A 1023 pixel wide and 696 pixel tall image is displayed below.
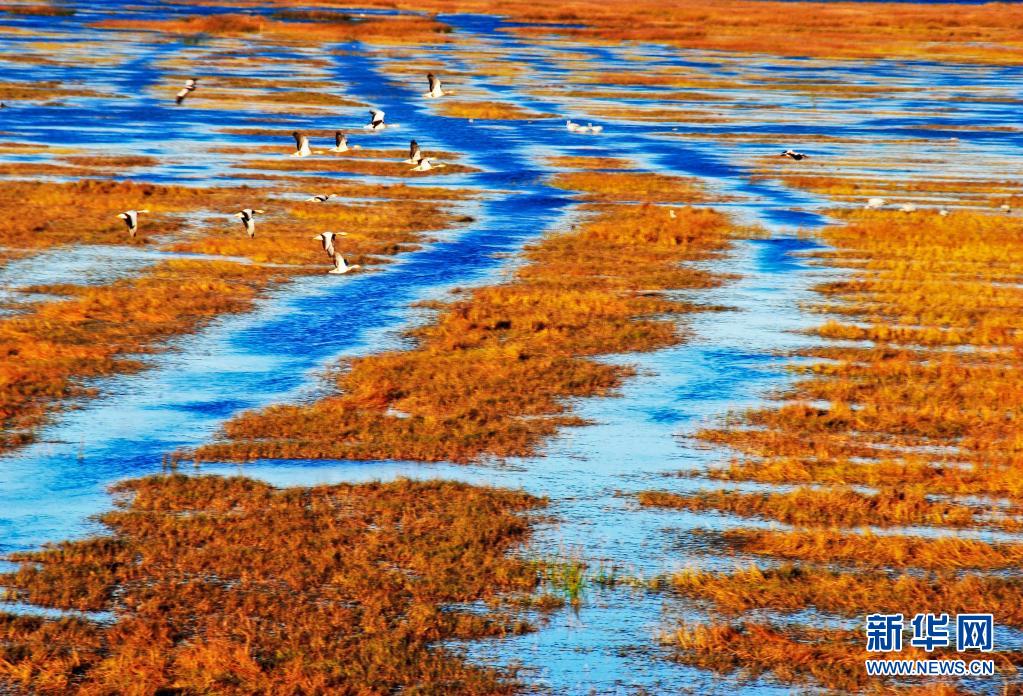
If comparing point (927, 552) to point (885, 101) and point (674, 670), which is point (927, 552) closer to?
point (674, 670)

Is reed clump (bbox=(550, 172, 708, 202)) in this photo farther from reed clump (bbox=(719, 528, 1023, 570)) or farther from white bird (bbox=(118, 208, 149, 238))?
reed clump (bbox=(719, 528, 1023, 570))

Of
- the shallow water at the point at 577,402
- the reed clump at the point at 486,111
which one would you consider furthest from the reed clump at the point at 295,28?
the shallow water at the point at 577,402

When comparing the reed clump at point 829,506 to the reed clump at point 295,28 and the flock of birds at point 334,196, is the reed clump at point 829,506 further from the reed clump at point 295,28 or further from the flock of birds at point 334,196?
the reed clump at point 295,28

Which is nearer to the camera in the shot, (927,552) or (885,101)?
(927,552)

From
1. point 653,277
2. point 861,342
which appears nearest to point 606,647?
point 861,342

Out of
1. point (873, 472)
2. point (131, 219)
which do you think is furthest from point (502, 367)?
point (131, 219)

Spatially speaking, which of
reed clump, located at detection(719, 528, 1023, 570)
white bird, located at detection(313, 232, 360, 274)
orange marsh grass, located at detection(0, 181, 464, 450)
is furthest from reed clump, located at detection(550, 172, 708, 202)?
reed clump, located at detection(719, 528, 1023, 570)

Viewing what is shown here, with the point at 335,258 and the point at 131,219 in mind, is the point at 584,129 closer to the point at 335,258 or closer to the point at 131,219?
the point at 131,219
